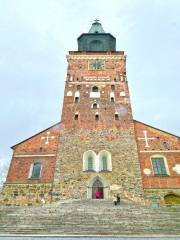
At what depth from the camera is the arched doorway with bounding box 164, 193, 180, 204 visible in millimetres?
18703

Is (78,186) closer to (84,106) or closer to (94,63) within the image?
(84,106)

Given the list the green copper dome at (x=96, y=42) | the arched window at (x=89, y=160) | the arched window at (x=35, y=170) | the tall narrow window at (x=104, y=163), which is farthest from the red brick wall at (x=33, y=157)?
the green copper dome at (x=96, y=42)

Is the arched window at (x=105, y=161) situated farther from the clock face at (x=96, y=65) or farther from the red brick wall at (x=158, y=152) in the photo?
the clock face at (x=96, y=65)

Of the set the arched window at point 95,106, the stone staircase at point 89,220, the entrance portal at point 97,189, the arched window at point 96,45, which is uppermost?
the arched window at point 96,45

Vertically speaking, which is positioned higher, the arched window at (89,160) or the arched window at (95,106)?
the arched window at (95,106)

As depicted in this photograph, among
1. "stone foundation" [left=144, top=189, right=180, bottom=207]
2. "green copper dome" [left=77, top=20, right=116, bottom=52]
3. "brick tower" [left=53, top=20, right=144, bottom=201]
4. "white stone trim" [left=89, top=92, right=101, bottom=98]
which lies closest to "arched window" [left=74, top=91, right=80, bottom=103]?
"brick tower" [left=53, top=20, right=144, bottom=201]

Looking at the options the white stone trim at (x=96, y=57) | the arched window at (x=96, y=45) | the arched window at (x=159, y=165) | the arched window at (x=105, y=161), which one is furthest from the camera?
the arched window at (x=96, y=45)

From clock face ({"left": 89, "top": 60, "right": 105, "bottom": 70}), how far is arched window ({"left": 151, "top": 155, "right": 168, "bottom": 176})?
38.6 feet

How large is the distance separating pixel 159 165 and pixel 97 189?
528 centimetres

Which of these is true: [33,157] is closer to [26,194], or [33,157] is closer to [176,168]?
[26,194]

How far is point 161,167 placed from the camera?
2045 cm

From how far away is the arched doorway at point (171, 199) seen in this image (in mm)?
18703

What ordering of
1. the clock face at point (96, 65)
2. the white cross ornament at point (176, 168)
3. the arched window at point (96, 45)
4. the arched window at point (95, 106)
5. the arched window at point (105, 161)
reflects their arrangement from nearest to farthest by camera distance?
the white cross ornament at point (176, 168)
the arched window at point (105, 161)
the arched window at point (95, 106)
the clock face at point (96, 65)
the arched window at point (96, 45)

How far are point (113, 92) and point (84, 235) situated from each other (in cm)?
1715
